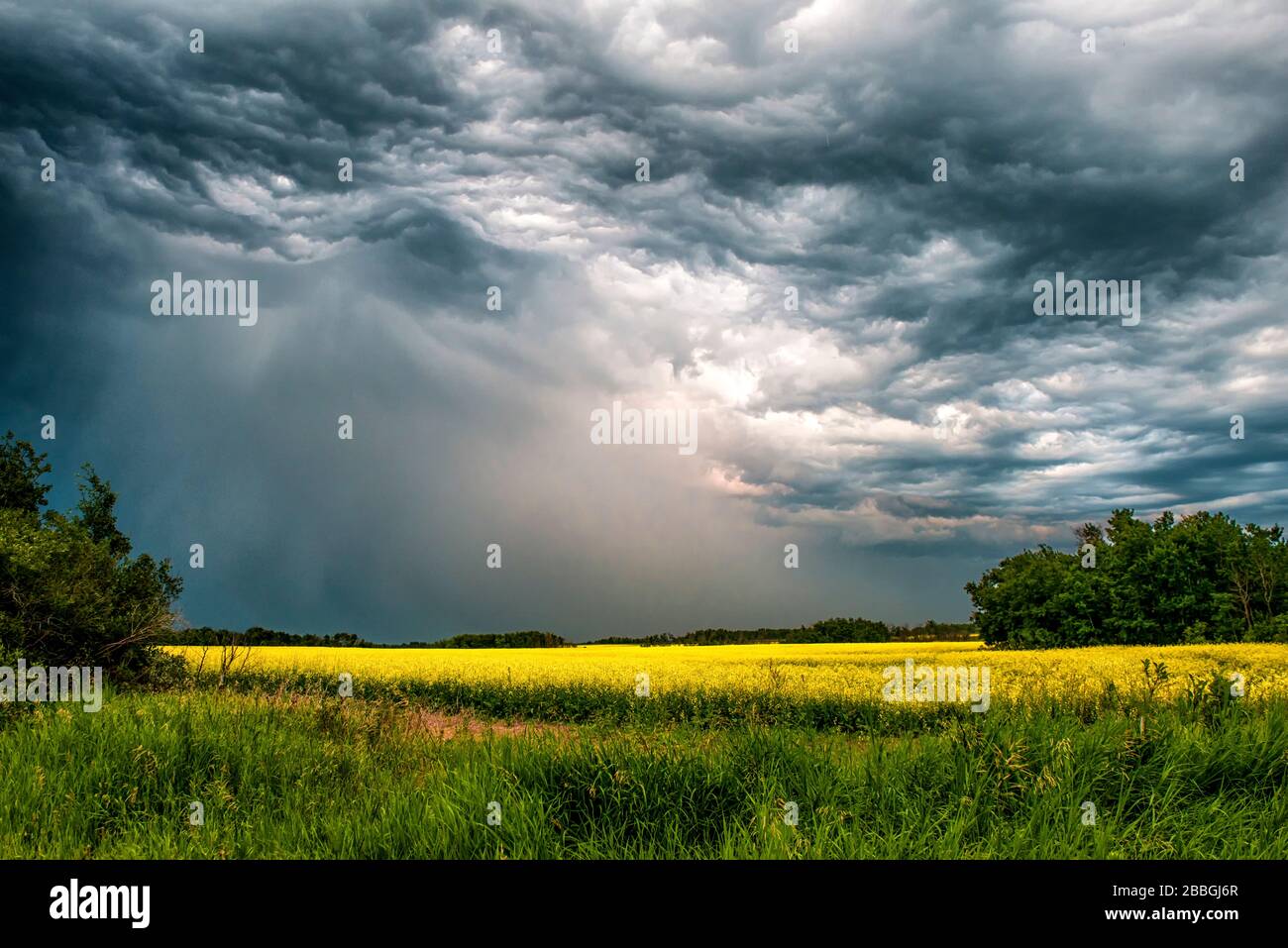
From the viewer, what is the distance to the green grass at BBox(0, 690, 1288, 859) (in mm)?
5172

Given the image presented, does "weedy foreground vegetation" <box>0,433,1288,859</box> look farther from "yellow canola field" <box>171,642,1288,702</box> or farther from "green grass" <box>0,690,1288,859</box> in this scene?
"yellow canola field" <box>171,642,1288,702</box>

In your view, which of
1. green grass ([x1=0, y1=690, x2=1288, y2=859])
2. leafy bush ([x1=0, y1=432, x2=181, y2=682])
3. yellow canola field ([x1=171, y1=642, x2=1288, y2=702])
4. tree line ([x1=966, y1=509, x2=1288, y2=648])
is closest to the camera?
green grass ([x1=0, y1=690, x2=1288, y2=859])

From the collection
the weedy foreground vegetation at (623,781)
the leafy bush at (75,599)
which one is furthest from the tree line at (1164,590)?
the leafy bush at (75,599)

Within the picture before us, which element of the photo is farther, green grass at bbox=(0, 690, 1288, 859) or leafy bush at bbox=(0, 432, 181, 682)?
leafy bush at bbox=(0, 432, 181, 682)

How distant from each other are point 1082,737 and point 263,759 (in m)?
7.74

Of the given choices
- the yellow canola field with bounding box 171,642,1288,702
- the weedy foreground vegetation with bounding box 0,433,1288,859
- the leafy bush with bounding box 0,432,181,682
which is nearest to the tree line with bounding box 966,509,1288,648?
the yellow canola field with bounding box 171,642,1288,702

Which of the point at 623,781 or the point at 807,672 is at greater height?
the point at 623,781

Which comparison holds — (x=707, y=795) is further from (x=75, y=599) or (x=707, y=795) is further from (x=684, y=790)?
(x=75, y=599)

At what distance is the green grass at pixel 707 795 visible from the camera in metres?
5.17

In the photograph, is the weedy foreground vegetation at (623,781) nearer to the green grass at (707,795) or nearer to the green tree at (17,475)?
the green grass at (707,795)

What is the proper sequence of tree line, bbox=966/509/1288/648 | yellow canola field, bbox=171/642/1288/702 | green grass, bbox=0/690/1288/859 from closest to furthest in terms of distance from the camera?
green grass, bbox=0/690/1288/859
yellow canola field, bbox=171/642/1288/702
tree line, bbox=966/509/1288/648

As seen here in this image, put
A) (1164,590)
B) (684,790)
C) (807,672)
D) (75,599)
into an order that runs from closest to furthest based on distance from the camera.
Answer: (684,790) → (75,599) → (807,672) → (1164,590)

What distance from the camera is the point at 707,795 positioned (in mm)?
5801

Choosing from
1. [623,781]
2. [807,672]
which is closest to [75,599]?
[623,781]
